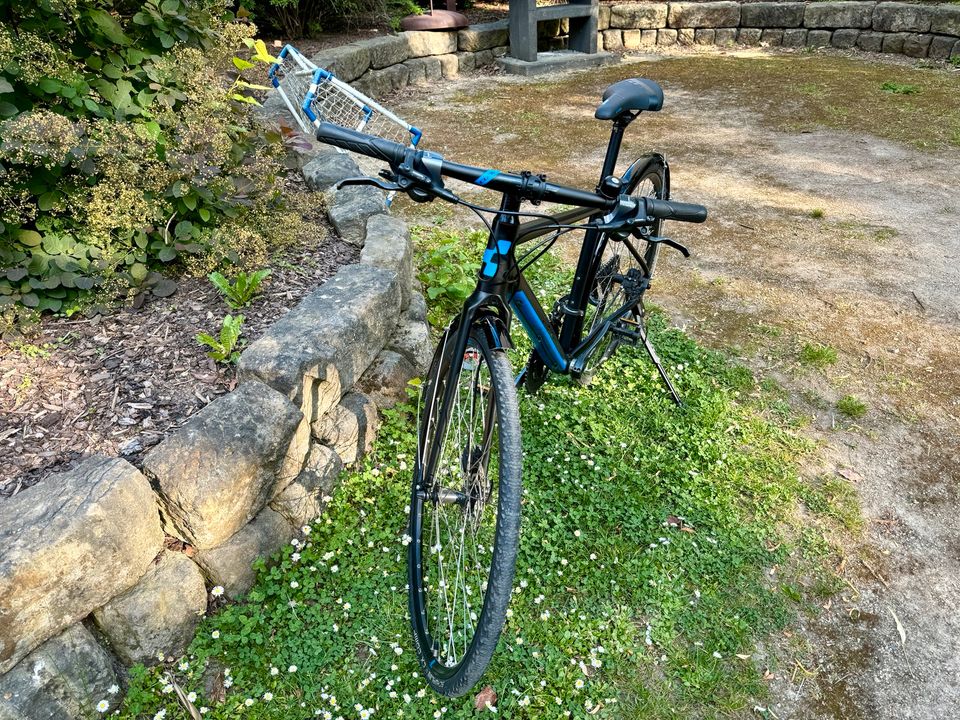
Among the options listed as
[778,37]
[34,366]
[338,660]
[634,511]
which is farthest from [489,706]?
[778,37]

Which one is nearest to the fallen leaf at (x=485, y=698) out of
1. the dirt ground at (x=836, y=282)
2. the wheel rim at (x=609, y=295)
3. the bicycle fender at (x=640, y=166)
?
the dirt ground at (x=836, y=282)

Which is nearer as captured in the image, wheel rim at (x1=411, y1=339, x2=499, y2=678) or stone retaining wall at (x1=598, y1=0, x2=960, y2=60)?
wheel rim at (x1=411, y1=339, x2=499, y2=678)

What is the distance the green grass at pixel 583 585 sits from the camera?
1.97 metres

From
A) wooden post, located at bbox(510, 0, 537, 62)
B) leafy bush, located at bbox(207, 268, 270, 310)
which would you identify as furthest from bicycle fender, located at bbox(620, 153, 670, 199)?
wooden post, located at bbox(510, 0, 537, 62)

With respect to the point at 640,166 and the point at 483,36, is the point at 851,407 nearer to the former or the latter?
the point at 640,166

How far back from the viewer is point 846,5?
347 inches

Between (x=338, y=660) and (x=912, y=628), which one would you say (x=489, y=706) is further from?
(x=912, y=628)

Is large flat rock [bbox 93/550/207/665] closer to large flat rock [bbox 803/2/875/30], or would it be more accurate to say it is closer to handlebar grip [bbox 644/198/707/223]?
handlebar grip [bbox 644/198/707/223]

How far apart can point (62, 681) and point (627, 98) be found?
8.08 ft

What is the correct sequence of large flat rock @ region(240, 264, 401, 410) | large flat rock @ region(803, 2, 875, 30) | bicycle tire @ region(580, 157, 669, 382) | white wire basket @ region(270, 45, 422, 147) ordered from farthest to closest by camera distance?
large flat rock @ region(803, 2, 875, 30) < white wire basket @ region(270, 45, 422, 147) < bicycle tire @ region(580, 157, 669, 382) < large flat rock @ region(240, 264, 401, 410)

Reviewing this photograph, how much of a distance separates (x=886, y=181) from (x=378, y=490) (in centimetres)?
479

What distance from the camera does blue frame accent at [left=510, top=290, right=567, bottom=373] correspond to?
2135mm

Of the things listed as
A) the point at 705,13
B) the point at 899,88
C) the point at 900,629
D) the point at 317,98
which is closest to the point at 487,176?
the point at 900,629

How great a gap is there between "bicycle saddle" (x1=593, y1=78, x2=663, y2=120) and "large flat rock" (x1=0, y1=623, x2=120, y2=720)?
2.23 meters
